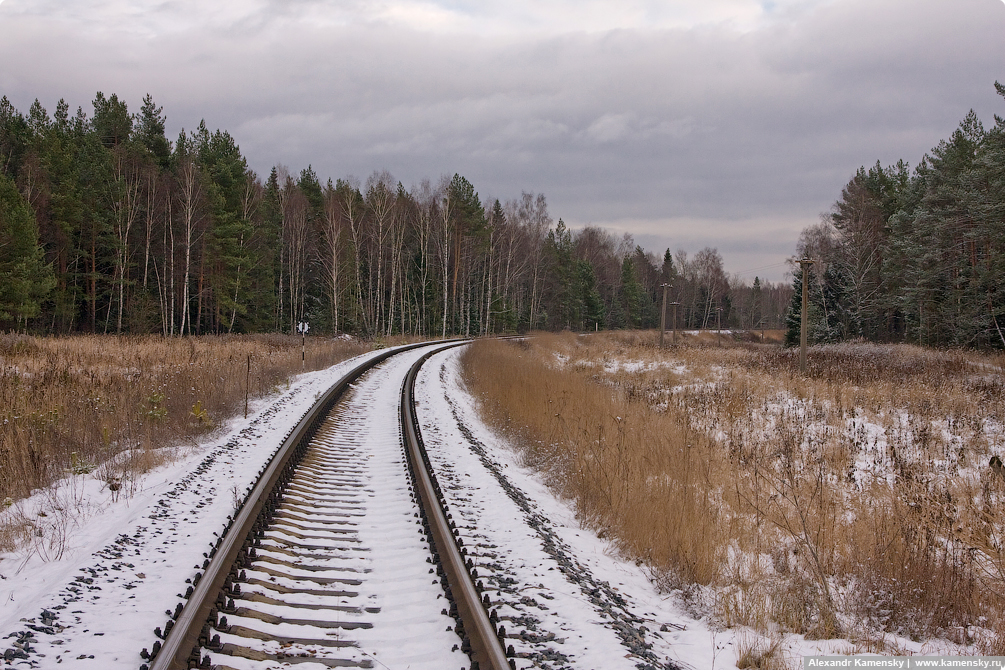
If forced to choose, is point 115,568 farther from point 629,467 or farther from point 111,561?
point 629,467

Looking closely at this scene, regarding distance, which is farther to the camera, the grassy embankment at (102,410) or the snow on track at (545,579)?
the grassy embankment at (102,410)

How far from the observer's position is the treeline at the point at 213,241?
30875 mm

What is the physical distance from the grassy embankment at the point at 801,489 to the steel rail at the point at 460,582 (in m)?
1.51

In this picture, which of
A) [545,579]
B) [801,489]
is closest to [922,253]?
[801,489]

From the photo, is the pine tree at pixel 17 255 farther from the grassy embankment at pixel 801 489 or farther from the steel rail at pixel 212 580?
the steel rail at pixel 212 580

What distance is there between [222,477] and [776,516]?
19.5 feet

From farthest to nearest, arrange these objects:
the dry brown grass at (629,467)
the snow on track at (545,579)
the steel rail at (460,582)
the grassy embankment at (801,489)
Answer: the dry brown grass at (629,467) < the grassy embankment at (801,489) < the snow on track at (545,579) < the steel rail at (460,582)

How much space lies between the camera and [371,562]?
166 inches

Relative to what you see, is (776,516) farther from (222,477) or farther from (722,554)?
(222,477)

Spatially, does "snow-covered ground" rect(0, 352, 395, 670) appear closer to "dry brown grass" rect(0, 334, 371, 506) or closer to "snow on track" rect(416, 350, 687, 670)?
"dry brown grass" rect(0, 334, 371, 506)

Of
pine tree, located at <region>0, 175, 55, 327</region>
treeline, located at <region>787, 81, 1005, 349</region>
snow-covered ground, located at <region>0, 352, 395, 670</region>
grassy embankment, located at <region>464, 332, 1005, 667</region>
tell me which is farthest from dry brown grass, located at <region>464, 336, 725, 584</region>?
pine tree, located at <region>0, 175, 55, 327</region>

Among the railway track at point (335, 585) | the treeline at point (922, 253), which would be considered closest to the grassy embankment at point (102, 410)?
the railway track at point (335, 585)

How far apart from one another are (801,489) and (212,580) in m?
6.06

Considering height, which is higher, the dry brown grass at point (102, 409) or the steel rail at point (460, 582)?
the dry brown grass at point (102, 409)
